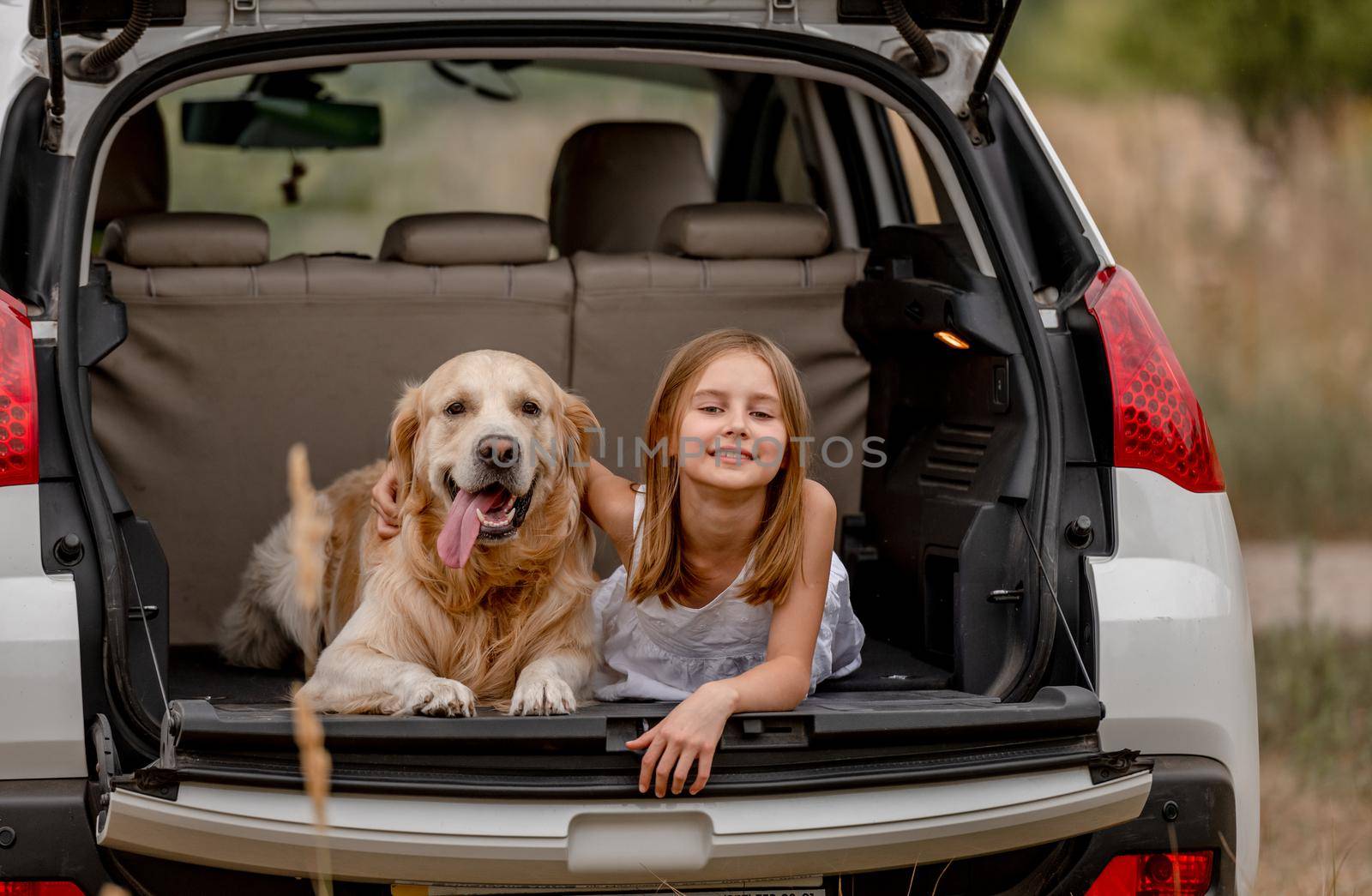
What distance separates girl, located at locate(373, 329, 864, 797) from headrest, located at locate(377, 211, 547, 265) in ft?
2.87

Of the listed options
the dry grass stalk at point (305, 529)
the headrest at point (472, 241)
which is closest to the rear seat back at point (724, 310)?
the headrest at point (472, 241)

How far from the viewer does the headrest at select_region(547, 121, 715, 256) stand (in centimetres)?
481

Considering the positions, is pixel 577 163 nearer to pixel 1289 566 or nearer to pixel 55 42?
pixel 55 42

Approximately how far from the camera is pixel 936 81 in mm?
3049

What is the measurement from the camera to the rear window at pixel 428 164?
48.2ft

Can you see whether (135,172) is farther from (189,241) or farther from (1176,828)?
(1176,828)

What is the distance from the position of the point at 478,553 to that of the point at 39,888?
101cm

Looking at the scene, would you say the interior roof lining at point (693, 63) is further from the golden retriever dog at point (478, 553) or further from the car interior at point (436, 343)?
the golden retriever dog at point (478, 553)

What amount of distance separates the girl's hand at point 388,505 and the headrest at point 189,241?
895 mm

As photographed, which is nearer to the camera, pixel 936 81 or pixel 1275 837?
pixel 936 81

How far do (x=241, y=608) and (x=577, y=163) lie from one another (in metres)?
1.86

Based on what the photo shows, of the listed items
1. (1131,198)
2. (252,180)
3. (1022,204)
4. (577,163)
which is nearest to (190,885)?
(1022,204)

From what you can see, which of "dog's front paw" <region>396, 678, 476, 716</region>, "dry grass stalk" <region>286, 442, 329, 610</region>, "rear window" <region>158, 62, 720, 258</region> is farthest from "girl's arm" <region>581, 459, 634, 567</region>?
"rear window" <region>158, 62, 720, 258</region>

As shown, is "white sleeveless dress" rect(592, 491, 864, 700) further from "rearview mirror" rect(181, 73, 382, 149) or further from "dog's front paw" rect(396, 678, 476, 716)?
"rearview mirror" rect(181, 73, 382, 149)
